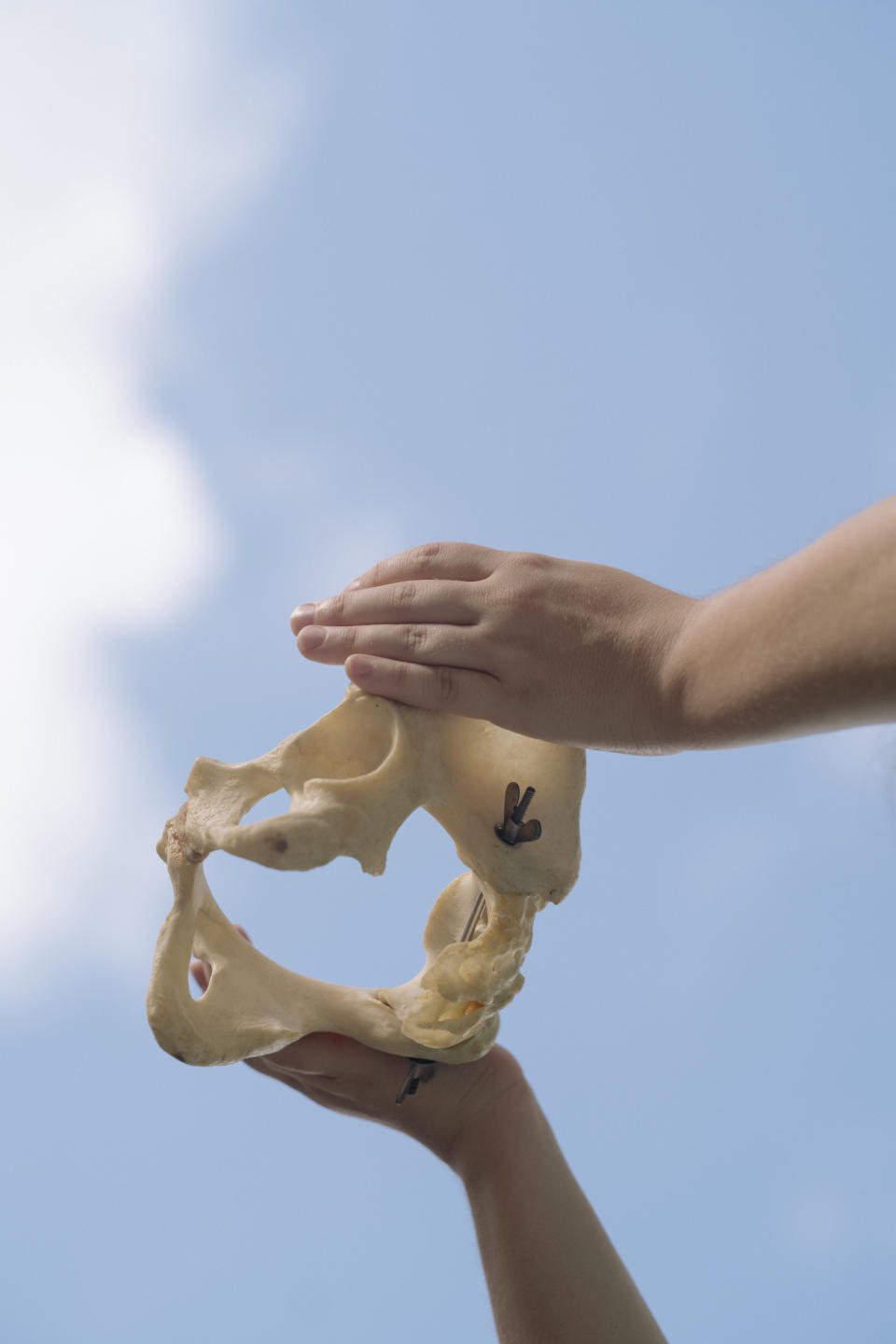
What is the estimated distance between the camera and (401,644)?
1.57 metres

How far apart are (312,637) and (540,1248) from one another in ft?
3.39

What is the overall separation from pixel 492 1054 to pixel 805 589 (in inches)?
46.5

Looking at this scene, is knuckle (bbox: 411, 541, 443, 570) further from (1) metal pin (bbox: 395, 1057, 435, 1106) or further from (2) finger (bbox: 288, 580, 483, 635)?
(1) metal pin (bbox: 395, 1057, 435, 1106)

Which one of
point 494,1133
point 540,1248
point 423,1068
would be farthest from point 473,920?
point 540,1248

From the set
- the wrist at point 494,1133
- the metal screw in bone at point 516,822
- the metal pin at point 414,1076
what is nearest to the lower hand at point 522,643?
the metal screw in bone at point 516,822

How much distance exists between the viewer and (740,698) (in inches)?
51.8

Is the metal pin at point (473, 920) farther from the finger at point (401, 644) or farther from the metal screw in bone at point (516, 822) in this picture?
the finger at point (401, 644)

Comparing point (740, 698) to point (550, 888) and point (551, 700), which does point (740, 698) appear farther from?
point (550, 888)

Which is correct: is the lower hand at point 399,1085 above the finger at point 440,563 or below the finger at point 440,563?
below

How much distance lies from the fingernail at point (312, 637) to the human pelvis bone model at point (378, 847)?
0.09 metres

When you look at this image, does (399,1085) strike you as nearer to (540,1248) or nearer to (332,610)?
(540,1248)

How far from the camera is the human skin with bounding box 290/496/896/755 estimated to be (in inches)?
47.5

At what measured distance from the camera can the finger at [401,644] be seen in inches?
59.7

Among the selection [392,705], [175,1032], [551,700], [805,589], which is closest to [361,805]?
[392,705]
